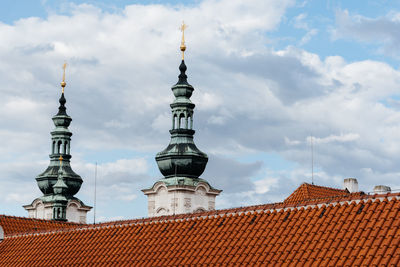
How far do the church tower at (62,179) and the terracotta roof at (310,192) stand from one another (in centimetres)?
3649

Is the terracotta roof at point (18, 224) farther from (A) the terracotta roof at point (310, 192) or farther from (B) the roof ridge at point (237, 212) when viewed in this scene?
(A) the terracotta roof at point (310, 192)

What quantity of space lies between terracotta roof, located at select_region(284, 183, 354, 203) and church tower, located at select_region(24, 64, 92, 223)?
3649cm

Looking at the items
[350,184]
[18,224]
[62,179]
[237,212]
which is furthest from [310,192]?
[62,179]

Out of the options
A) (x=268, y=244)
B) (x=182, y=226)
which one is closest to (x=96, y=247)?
(x=182, y=226)

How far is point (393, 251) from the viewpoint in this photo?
21422 millimetres

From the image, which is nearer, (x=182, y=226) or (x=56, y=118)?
(x=182, y=226)

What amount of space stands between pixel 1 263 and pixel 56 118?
51191 mm

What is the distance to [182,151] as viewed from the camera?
6531cm

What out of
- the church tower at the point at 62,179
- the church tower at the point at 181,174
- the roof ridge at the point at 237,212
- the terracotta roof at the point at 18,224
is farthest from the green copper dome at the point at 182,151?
the roof ridge at the point at 237,212

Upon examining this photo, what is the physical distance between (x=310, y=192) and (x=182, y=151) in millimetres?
21485

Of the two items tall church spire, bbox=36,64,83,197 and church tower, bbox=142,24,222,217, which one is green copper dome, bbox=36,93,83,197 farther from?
church tower, bbox=142,24,222,217

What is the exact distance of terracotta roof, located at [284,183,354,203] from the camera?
4459 centimetres

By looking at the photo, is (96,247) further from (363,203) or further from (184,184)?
(184,184)

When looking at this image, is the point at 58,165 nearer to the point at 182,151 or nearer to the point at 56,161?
the point at 56,161
